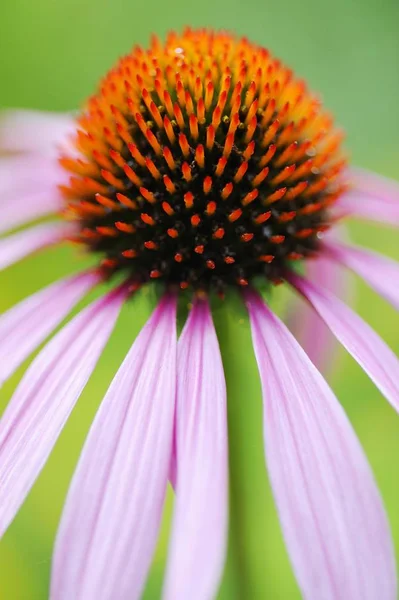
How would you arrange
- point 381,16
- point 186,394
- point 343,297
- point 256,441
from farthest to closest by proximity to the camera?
1. point 381,16
2. point 256,441
3. point 343,297
4. point 186,394

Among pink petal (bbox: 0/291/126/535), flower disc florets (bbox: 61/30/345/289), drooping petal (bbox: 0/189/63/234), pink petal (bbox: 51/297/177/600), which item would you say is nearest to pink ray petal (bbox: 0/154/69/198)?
drooping petal (bbox: 0/189/63/234)

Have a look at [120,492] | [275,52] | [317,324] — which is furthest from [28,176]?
[275,52]

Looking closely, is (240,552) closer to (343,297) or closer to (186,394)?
(186,394)

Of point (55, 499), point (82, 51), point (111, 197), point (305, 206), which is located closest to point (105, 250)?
point (111, 197)

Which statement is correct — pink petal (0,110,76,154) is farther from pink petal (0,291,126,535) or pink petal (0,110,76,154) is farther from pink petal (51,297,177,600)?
pink petal (51,297,177,600)

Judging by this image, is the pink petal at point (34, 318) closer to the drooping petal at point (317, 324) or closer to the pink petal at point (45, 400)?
the pink petal at point (45, 400)
